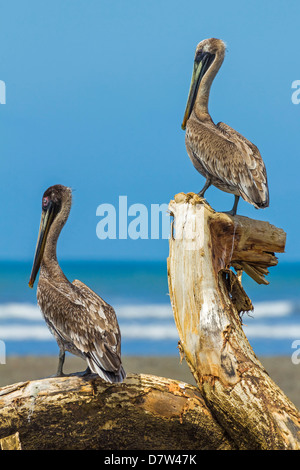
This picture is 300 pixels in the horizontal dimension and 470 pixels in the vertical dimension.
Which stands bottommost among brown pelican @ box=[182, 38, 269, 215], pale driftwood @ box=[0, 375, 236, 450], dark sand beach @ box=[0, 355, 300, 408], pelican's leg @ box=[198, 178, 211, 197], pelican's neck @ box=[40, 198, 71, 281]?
dark sand beach @ box=[0, 355, 300, 408]

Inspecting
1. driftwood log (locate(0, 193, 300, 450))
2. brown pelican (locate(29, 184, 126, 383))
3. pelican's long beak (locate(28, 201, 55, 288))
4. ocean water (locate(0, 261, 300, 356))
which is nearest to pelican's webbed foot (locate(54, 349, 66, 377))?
brown pelican (locate(29, 184, 126, 383))

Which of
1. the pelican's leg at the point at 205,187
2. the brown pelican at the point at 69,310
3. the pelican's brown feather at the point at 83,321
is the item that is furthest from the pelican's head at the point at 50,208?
the pelican's leg at the point at 205,187

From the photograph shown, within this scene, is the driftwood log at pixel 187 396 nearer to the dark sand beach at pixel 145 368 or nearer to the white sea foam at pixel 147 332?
the dark sand beach at pixel 145 368

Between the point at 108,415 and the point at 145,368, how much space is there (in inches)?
296

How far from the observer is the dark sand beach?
37.6 ft

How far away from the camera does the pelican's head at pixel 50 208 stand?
18.2 ft

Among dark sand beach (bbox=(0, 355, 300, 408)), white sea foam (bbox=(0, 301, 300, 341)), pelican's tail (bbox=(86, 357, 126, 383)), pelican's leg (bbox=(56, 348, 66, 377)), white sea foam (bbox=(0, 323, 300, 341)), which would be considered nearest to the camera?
pelican's tail (bbox=(86, 357, 126, 383))

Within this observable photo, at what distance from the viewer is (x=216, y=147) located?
5645 mm

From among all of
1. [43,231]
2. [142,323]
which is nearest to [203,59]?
[43,231]

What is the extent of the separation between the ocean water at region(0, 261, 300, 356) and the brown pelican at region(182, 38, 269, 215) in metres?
7.55

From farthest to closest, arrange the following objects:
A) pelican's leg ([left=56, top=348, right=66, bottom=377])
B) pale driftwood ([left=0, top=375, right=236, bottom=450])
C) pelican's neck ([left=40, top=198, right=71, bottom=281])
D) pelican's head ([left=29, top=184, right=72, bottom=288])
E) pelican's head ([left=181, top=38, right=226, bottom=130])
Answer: pelican's head ([left=181, top=38, right=226, bottom=130]) < pelican's head ([left=29, top=184, right=72, bottom=288]) < pelican's neck ([left=40, top=198, right=71, bottom=281]) < pelican's leg ([left=56, top=348, right=66, bottom=377]) < pale driftwood ([left=0, top=375, right=236, bottom=450])

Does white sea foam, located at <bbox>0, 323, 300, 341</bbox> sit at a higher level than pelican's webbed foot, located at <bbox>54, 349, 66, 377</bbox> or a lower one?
lower

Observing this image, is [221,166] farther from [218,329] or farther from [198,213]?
[218,329]

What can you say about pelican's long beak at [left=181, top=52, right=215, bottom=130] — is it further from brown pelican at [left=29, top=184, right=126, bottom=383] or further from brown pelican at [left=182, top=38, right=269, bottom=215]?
brown pelican at [left=29, top=184, right=126, bottom=383]
